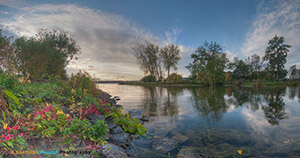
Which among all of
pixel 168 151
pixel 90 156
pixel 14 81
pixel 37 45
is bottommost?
pixel 168 151

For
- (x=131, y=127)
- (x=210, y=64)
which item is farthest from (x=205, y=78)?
(x=131, y=127)

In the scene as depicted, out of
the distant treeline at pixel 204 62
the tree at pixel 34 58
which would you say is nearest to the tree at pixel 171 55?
the distant treeline at pixel 204 62

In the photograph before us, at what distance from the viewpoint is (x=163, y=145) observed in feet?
11.5

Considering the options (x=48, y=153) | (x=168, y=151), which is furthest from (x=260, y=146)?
(x=48, y=153)

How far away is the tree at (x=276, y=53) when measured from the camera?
4900 cm

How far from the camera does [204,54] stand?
44.2 metres

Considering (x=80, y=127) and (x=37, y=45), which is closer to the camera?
(x=80, y=127)

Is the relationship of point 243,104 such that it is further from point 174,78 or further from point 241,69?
point 241,69

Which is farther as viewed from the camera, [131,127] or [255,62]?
[255,62]

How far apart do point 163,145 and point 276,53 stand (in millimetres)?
67714

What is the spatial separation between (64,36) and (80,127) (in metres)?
31.9

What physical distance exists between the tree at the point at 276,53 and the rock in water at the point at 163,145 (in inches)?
2574

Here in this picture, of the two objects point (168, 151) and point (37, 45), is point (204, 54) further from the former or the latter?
point (168, 151)

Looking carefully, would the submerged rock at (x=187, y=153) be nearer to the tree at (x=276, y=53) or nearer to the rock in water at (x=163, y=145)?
the rock in water at (x=163, y=145)
